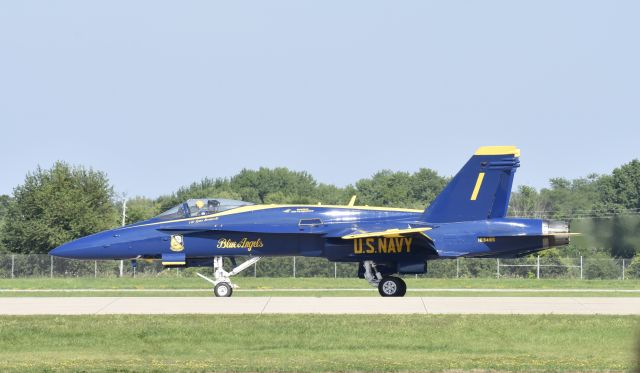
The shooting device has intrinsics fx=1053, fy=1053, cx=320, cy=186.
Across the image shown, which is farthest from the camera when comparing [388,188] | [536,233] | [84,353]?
[388,188]

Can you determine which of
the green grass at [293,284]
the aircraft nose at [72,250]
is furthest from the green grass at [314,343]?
the green grass at [293,284]

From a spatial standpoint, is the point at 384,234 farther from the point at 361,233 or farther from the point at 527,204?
the point at 527,204

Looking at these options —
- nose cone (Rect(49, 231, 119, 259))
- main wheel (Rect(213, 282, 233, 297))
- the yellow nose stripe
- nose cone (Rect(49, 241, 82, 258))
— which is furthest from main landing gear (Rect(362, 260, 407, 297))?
nose cone (Rect(49, 241, 82, 258))

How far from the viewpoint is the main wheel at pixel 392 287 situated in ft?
93.1

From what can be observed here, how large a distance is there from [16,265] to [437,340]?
114ft

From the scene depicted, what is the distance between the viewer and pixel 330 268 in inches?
2015

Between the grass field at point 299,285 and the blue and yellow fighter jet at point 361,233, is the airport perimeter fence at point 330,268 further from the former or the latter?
the blue and yellow fighter jet at point 361,233

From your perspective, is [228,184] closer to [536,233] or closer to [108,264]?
[108,264]

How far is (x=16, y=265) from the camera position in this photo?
49219 mm

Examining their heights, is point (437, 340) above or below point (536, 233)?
below

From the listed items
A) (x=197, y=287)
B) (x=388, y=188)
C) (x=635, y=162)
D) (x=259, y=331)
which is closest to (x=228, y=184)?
(x=388, y=188)

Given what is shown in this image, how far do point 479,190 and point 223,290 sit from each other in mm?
7486

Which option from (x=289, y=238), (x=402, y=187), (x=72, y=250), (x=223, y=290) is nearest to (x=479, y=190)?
(x=289, y=238)

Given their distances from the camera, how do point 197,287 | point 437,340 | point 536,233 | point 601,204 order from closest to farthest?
point 437,340 < point 536,233 < point 197,287 < point 601,204
